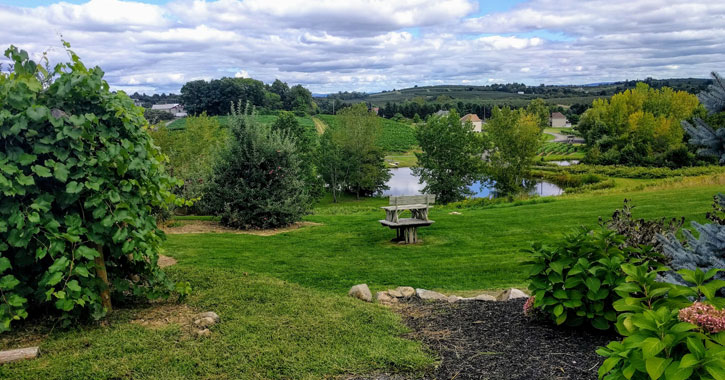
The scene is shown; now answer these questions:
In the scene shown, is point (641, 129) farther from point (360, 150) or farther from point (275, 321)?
point (275, 321)

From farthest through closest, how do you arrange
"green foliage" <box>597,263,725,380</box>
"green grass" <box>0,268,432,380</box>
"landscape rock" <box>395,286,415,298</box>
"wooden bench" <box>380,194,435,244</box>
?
"wooden bench" <box>380,194,435,244</box> < "landscape rock" <box>395,286,415,298</box> < "green grass" <box>0,268,432,380</box> < "green foliage" <box>597,263,725,380</box>

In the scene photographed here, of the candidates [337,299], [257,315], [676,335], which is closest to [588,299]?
[676,335]

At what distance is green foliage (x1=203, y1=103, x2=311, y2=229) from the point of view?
15039 millimetres

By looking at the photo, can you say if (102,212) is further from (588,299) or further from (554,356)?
(588,299)

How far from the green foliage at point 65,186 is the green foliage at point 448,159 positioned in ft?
120

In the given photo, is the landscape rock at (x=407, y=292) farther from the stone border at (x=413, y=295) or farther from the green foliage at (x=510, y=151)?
the green foliage at (x=510, y=151)

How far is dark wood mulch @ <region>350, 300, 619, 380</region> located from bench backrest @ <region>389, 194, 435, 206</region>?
6.90 metres

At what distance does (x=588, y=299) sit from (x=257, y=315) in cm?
342

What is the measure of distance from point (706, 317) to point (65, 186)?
523cm

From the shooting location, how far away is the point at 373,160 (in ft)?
168

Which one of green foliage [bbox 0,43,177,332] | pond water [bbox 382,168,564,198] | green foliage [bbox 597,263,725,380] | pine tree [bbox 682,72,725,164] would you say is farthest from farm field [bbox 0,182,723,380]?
pond water [bbox 382,168,564,198]

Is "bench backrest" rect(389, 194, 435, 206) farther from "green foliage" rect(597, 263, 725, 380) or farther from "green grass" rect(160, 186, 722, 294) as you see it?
"green foliage" rect(597, 263, 725, 380)

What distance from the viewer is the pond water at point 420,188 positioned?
46844 mm

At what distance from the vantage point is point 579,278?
191 inches
